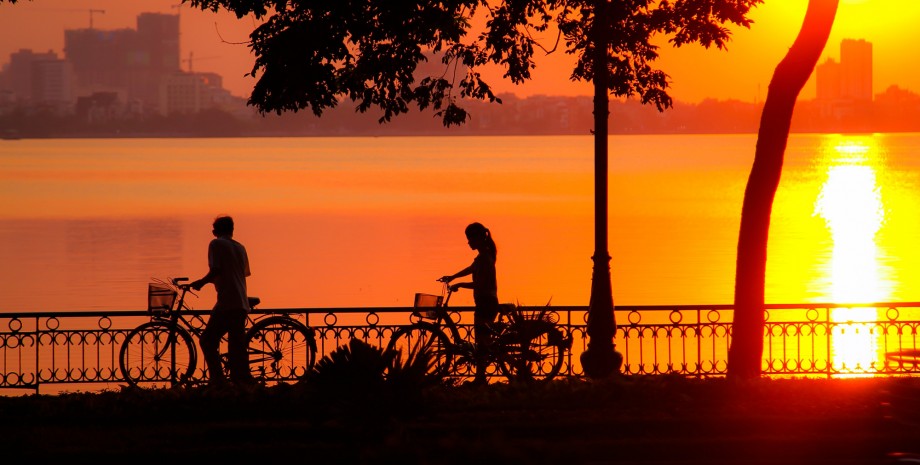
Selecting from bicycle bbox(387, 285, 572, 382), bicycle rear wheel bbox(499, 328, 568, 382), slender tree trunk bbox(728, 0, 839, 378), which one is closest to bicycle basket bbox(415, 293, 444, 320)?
bicycle bbox(387, 285, 572, 382)

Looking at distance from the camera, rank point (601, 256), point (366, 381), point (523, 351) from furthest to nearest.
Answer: point (601, 256) < point (523, 351) < point (366, 381)

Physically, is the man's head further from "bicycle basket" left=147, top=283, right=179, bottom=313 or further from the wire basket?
the wire basket

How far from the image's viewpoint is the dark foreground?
10.2 m

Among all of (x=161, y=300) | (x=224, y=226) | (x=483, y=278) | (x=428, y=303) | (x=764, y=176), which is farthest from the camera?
(x=161, y=300)

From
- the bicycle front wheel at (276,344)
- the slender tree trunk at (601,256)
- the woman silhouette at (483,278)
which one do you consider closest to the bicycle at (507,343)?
the woman silhouette at (483,278)

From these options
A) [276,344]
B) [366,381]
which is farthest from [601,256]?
[366,381]

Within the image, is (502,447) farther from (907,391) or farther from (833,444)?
(907,391)

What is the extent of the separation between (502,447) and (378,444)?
100cm

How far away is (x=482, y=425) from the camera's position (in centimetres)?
1107

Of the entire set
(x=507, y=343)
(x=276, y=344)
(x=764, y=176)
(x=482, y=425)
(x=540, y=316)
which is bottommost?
(x=482, y=425)

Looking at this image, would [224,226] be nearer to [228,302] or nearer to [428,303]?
[228,302]

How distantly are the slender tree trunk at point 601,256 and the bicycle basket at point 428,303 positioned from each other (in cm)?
166

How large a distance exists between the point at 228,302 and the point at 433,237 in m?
49.9

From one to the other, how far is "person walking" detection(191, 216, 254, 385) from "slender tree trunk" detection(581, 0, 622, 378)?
353 centimetres
